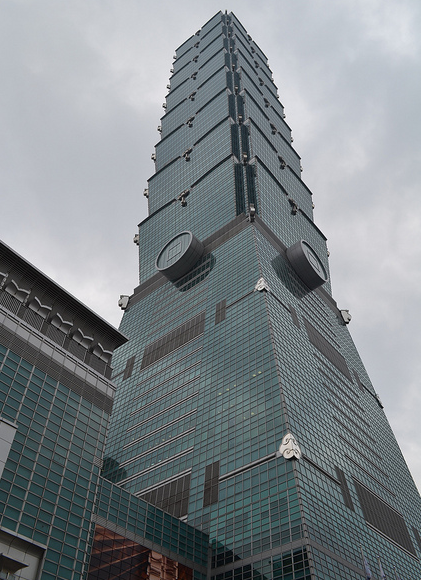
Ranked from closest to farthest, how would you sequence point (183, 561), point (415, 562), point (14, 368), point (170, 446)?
point (14, 368) → point (183, 561) → point (415, 562) → point (170, 446)

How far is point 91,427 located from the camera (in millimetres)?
60375

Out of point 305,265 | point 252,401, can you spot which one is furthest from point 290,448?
point 305,265

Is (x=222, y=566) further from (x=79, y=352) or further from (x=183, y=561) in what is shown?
(x=79, y=352)

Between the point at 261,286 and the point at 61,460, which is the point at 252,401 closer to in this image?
the point at 261,286

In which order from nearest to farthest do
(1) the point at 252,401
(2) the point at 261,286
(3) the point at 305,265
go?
(1) the point at 252,401 → (2) the point at 261,286 → (3) the point at 305,265

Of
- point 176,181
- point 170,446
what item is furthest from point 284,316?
point 176,181

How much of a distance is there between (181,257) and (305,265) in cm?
3031

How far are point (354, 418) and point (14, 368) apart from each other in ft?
249

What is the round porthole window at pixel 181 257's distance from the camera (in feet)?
456

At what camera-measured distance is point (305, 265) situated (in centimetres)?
13462

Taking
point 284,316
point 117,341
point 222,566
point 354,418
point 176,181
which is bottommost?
point 222,566

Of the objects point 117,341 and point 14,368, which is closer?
point 14,368

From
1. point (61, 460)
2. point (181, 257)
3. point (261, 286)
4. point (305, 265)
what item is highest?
point (181, 257)

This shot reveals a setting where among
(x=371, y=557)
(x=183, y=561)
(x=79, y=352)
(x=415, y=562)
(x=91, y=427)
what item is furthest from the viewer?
(x=415, y=562)
